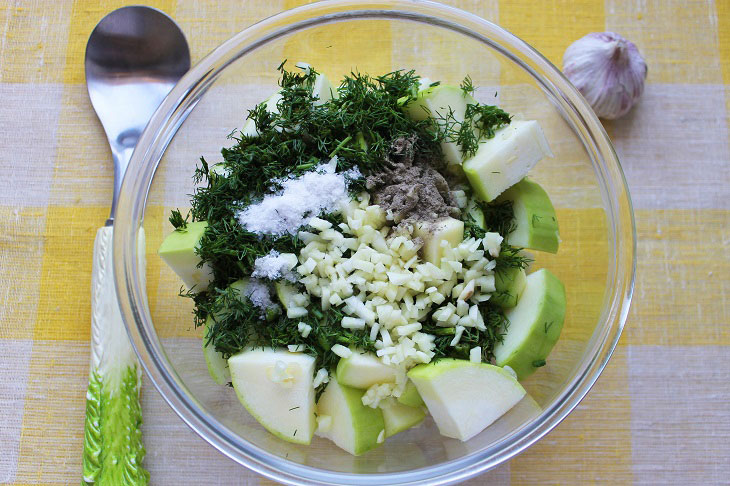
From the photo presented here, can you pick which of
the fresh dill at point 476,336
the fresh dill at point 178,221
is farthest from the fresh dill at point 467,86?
the fresh dill at point 178,221

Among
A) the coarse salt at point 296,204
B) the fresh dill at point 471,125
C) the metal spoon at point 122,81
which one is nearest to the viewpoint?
the coarse salt at point 296,204

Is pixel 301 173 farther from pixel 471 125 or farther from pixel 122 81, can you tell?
pixel 122 81

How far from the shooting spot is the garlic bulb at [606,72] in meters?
1.92

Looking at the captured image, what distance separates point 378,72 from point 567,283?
0.87 meters

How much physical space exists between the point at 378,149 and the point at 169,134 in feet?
2.14

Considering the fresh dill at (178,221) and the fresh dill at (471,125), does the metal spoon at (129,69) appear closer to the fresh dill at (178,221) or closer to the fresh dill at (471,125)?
the fresh dill at (178,221)

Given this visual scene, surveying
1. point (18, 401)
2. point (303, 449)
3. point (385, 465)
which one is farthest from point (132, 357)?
point (385, 465)

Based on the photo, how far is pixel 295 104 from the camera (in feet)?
5.53

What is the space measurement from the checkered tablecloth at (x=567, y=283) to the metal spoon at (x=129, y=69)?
8cm

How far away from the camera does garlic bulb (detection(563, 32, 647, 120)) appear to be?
1.92 metres

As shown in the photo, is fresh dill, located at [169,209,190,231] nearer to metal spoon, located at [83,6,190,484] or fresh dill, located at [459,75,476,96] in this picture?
metal spoon, located at [83,6,190,484]

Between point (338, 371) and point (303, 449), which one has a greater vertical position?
point (338, 371)

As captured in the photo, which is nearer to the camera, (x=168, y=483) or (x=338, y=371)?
(x=338, y=371)

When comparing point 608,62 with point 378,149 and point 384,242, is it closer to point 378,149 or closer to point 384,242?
point 378,149
